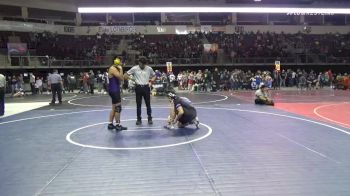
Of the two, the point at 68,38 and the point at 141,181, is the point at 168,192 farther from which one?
the point at 68,38

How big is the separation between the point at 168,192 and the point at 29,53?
2930cm

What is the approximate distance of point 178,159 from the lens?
633 cm

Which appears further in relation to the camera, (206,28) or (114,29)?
(206,28)

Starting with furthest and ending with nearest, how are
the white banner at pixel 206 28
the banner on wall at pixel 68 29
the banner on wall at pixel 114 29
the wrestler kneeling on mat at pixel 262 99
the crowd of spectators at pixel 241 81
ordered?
the white banner at pixel 206 28 < the banner on wall at pixel 114 29 < the banner on wall at pixel 68 29 < the crowd of spectators at pixel 241 81 < the wrestler kneeling on mat at pixel 262 99

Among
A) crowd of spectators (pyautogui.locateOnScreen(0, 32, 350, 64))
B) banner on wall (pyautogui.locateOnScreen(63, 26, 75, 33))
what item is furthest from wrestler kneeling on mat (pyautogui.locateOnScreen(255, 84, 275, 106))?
banner on wall (pyautogui.locateOnScreen(63, 26, 75, 33))

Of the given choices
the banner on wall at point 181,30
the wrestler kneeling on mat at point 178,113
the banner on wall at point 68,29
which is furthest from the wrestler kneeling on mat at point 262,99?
the banner on wall at point 68,29

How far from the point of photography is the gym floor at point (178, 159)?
4.95 m

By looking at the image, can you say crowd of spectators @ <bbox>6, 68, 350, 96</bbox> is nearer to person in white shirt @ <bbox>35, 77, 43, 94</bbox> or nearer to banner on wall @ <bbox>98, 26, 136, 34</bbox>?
person in white shirt @ <bbox>35, 77, 43, 94</bbox>

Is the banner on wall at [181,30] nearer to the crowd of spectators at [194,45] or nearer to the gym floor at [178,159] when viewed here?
the crowd of spectators at [194,45]

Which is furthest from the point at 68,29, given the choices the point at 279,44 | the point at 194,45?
the point at 279,44

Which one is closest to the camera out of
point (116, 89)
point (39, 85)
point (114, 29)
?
point (116, 89)

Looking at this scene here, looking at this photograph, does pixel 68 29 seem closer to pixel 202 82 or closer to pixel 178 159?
pixel 202 82

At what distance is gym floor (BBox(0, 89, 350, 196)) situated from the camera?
195 inches

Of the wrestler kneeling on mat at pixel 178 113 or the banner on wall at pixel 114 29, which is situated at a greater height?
the banner on wall at pixel 114 29
